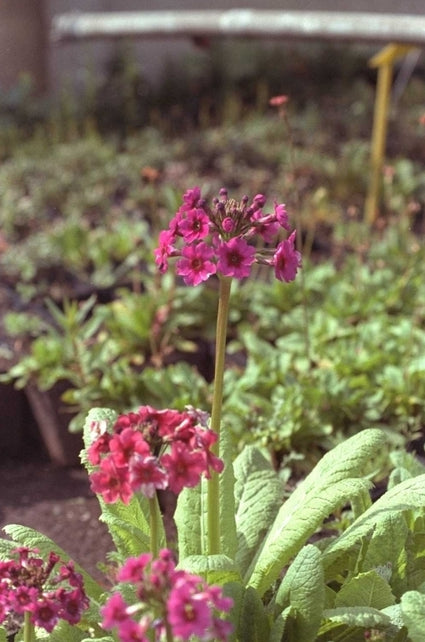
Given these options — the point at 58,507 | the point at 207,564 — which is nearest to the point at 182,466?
the point at 207,564

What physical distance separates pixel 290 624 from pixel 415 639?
275mm

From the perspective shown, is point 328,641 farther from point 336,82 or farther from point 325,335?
point 336,82

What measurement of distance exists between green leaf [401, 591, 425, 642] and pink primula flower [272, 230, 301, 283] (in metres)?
0.58

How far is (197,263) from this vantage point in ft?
5.89

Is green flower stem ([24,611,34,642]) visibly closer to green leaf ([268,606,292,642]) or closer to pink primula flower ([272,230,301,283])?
green leaf ([268,606,292,642])

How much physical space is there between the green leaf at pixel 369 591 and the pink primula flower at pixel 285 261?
56 cm

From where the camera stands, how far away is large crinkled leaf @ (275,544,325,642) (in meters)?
1.85

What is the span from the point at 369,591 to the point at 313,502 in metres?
0.21

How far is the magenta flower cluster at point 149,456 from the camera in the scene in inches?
60.7

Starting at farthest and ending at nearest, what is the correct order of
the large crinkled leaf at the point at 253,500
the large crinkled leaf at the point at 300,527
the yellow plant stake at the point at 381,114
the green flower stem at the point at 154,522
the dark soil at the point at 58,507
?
the yellow plant stake at the point at 381,114 → the dark soil at the point at 58,507 → the large crinkled leaf at the point at 253,500 → the large crinkled leaf at the point at 300,527 → the green flower stem at the point at 154,522

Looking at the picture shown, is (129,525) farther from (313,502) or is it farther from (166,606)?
(166,606)

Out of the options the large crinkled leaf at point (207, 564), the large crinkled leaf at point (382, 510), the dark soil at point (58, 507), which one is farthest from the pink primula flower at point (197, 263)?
the dark soil at point (58, 507)

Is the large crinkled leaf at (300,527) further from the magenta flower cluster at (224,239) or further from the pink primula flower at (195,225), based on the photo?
the pink primula flower at (195,225)

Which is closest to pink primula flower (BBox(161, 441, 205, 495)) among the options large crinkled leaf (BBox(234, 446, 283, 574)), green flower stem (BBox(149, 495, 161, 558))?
green flower stem (BBox(149, 495, 161, 558))
